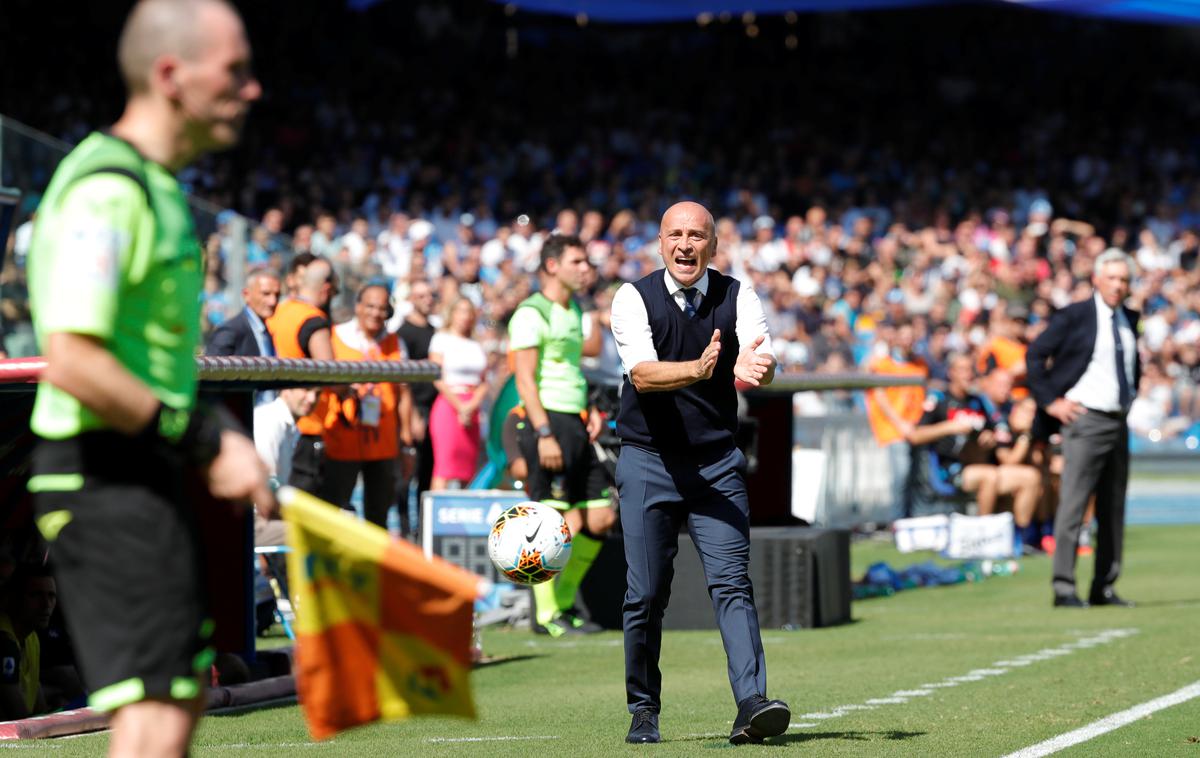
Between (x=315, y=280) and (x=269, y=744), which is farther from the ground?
(x=315, y=280)

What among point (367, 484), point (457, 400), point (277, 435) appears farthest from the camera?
point (457, 400)

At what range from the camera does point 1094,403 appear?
13531mm

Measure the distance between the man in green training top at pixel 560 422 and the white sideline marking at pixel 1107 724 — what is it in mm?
3912

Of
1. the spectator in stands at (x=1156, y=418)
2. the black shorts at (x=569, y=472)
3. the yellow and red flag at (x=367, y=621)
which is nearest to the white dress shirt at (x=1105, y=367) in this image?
the black shorts at (x=569, y=472)

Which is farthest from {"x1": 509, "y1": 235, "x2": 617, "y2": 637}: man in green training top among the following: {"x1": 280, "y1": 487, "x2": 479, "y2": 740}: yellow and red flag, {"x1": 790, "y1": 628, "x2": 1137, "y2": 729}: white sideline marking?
{"x1": 280, "y1": 487, "x2": 479, "y2": 740}: yellow and red flag

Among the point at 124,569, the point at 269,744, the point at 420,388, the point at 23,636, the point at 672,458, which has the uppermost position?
the point at 420,388

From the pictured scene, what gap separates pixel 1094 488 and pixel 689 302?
6.74 meters

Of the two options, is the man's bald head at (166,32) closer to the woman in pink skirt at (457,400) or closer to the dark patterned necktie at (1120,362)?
the dark patterned necktie at (1120,362)

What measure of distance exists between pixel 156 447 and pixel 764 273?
79.2 feet

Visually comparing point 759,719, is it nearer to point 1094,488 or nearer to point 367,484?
point 367,484

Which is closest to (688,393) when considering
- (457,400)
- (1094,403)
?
(1094,403)

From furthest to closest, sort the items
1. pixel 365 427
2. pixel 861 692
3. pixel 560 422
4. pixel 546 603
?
1. pixel 365 427
2. pixel 546 603
3. pixel 560 422
4. pixel 861 692

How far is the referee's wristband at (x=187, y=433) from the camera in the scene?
4.16 metres

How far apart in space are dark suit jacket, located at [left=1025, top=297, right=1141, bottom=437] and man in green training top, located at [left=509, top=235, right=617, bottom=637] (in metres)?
3.30
